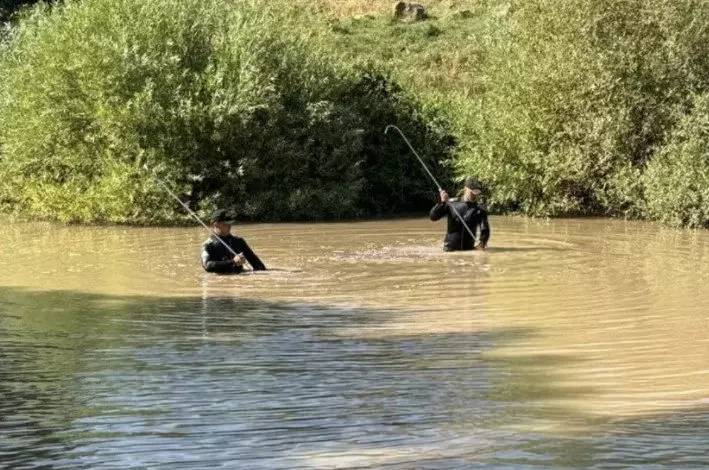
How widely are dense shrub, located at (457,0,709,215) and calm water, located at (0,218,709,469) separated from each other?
8096mm

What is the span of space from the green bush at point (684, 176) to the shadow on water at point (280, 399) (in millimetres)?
13927

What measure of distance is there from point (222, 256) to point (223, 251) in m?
0.09

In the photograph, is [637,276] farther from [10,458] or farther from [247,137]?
[247,137]

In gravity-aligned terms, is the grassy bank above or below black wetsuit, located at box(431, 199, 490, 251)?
above

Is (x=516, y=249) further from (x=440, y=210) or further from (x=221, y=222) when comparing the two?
(x=221, y=222)

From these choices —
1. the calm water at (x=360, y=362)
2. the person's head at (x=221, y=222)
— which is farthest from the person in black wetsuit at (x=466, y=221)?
the person's head at (x=221, y=222)

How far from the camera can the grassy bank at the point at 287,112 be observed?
27.5 meters

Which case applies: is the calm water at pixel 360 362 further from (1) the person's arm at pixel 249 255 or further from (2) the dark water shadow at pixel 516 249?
(2) the dark water shadow at pixel 516 249

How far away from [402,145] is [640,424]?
79.1ft

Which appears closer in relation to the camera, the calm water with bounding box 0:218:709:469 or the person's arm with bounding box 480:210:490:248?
the calm water with bounding box 0:218:709:469

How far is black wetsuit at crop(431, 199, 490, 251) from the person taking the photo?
19.9m

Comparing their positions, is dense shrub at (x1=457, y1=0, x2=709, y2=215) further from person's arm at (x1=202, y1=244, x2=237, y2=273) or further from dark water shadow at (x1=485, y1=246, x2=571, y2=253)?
person's arm at (x1=202, y1=244, x2=237, y2=273)

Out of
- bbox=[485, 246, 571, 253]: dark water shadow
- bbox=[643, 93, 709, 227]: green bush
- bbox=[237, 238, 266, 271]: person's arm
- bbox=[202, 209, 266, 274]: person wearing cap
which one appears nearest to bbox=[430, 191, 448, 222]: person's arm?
bbox=[485, 246, 571, 253]: dark water shadow

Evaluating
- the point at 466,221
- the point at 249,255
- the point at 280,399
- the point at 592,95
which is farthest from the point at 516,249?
the point at 280,399
